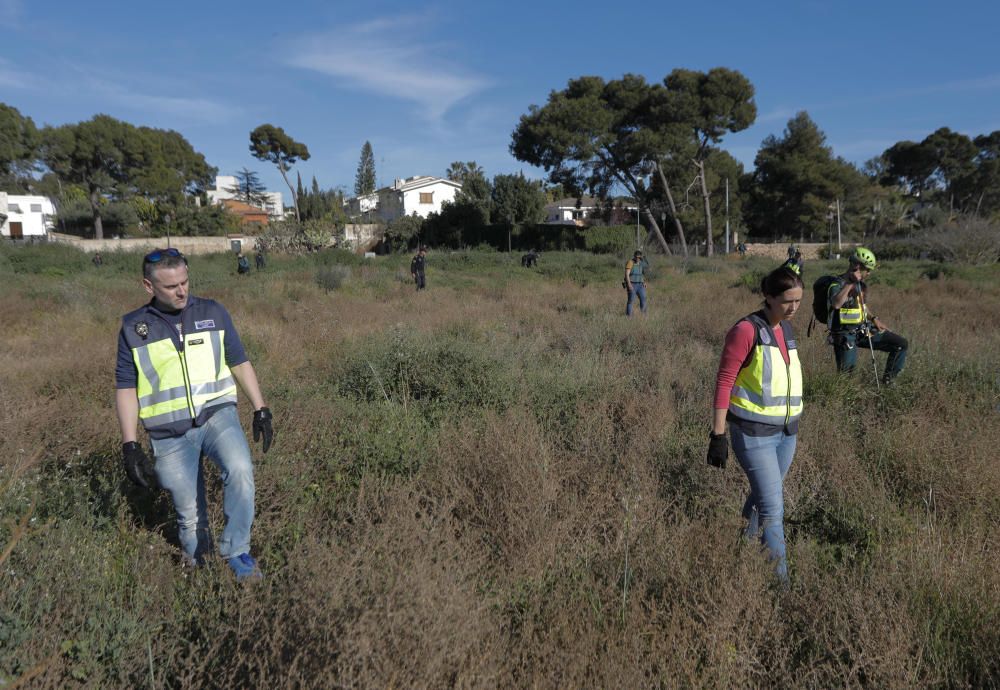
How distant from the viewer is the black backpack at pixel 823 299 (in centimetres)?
539

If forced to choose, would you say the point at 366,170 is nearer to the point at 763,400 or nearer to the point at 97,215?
the point at 97,215

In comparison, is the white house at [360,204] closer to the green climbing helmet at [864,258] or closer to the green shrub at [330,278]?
the green shrub at [330,278]

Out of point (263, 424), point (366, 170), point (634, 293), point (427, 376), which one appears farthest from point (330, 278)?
point (366, 170)

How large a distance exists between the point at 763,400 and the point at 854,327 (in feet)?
10.1

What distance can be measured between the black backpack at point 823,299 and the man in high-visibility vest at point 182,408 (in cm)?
487

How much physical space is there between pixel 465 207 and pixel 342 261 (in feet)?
55.9

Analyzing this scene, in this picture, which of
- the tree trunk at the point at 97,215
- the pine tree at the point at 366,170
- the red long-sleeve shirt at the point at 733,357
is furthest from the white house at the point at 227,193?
the red long-sleeve shirt at the point at 733,357

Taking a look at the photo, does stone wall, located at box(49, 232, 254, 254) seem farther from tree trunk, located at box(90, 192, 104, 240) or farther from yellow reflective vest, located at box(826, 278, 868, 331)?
yellow reflective vest, located at box(826, 278, 868, 331)

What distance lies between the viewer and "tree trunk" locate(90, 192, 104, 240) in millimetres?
47625

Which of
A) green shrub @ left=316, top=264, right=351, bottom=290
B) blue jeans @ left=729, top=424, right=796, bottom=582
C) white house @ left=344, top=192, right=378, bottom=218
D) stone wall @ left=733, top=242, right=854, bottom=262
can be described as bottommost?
blue jeans @ left=729, top=424, right=796, bottom=582

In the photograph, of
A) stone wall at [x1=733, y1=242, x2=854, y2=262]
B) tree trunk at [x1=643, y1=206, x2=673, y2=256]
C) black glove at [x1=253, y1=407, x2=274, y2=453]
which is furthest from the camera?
stone wall at [x1=733, y1=242, x2=854, y2=262]

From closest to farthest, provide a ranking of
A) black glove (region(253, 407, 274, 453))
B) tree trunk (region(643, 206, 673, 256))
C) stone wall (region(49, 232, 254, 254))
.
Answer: black glove (region(253, 407, 274, 453)), tree trunk (region(643, 206, 673, 256)), stone wall (region(49, 232, 254, 254))

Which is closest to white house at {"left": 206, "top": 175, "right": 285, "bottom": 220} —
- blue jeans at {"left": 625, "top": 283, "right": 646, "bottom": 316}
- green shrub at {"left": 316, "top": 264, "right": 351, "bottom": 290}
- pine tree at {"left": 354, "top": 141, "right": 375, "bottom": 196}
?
pine tree at {"left": 354, "top": 141, "right": 375, "bottom": 196}

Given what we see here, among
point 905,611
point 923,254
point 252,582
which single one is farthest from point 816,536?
point 923,254
